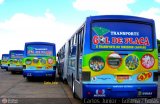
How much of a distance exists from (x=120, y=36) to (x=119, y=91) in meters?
1.70

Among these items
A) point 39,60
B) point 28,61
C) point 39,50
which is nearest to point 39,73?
point 39,60

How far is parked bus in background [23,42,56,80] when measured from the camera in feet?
87.6

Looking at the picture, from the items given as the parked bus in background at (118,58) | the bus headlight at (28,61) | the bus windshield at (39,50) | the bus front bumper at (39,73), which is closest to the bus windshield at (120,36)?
the parked bus in background at (118,58)

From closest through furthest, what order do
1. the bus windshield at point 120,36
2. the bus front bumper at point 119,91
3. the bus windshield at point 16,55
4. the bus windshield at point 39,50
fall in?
1. the bus front bumper at point 119,91
2. the bus windshield at point 120,36
3. the bus windshield at point 39,50
4. the bus windshield at point 16,55

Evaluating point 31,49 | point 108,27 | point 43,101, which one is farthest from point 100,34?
point 31,49

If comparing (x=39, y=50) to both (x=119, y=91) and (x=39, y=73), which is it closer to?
(x=39, y=73)

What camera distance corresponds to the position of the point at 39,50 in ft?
88.4

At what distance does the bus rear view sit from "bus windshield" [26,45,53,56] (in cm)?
1478

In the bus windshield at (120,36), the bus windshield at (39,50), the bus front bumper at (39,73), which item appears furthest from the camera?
the bus windshield at (39,50)

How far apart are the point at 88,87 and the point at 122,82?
1097mm

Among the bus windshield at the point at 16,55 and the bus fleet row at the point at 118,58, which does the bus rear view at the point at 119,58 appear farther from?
the bus windshield at the point at 16,55

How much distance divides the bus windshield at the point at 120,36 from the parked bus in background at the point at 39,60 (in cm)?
1454

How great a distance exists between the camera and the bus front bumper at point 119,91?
39.8ft

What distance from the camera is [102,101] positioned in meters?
13.9
